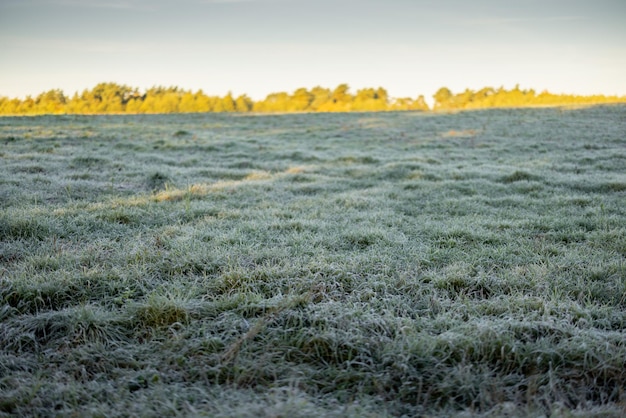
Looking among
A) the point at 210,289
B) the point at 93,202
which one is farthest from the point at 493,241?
the point at 93,202

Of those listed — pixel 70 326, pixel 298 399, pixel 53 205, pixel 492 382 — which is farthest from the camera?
pixel 53 205

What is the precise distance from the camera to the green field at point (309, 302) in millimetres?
2182

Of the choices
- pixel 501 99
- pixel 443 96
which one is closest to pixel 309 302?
pixel 501 99

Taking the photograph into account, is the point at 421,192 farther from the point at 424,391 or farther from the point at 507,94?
the point at 507,94

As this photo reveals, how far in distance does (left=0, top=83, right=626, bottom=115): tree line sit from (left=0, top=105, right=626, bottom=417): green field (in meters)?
35.0

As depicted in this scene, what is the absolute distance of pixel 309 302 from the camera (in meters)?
3.00

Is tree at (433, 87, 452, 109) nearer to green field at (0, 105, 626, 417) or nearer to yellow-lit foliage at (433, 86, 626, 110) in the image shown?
yellow-lit foliage at (433, 86, 626, 110)

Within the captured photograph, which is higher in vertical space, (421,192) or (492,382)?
(421,192)

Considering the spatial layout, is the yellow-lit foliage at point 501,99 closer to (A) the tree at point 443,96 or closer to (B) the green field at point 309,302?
(A) the tree at point 443,96

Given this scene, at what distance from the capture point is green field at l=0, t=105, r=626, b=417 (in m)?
2.18

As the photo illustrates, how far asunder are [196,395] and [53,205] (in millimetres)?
4960

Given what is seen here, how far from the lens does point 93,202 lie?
20.8 ft

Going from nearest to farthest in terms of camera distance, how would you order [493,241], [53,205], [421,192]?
[493,241], [53,205], [421,192]

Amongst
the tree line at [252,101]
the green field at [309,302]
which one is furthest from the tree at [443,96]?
the green field at [309,302]
